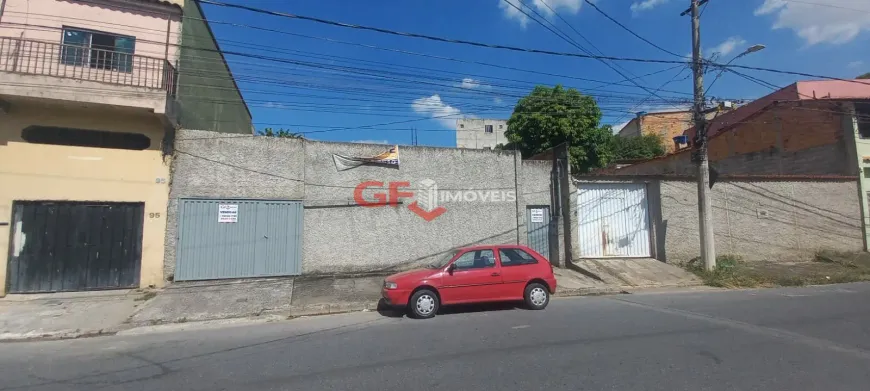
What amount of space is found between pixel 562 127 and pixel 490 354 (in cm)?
1671

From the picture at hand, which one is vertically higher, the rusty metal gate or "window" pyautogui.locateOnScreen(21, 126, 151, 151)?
"window" pyautogui.locateOnScreen(21, 126, 151, 151)

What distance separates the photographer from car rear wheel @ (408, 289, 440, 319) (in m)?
8.12

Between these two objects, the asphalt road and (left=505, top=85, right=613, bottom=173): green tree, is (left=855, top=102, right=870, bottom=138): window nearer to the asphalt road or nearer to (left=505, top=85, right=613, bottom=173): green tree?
(left=505, top=85, right=613, bottom=173): green tree

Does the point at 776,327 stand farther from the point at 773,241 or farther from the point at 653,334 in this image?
the point at 773,241

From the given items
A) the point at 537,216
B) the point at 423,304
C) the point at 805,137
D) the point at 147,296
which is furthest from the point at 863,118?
the point at 147,296

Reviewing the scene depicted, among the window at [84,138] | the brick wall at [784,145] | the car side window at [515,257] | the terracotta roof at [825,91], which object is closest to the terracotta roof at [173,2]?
the window at [84,138]

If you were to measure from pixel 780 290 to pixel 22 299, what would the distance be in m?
17.9

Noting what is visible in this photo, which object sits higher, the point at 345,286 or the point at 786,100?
the point at 786,100

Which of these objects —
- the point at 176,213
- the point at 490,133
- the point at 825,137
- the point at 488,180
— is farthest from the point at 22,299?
the point at 490,133

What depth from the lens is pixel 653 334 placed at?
21.1ft

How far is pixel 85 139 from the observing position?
10586 millimetres

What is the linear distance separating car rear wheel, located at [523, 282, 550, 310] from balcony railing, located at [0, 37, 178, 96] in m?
9.52

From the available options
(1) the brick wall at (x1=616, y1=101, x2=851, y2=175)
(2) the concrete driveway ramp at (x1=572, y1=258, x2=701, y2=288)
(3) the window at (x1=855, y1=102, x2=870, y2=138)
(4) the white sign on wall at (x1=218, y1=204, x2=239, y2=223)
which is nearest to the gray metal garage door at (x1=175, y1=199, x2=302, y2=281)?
(4) the white sign on wall at (x1=218, y1=204, x2=239, y2=223)

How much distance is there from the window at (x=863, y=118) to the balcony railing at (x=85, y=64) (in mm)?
23779
